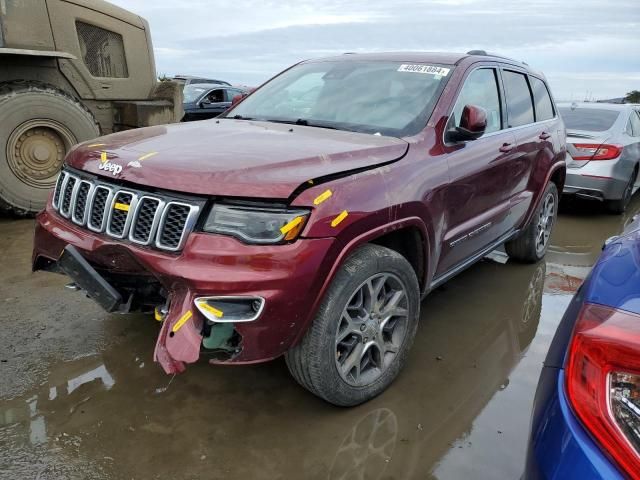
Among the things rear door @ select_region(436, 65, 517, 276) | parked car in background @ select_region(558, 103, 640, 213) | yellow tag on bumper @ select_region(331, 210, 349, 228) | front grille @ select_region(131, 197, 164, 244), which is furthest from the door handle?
parked car in background @ select_region(558, 103, 640, 213)

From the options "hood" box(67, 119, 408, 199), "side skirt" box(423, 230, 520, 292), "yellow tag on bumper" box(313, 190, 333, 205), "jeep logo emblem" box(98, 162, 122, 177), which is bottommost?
"side skirt" box(423, 230, 520, 292)

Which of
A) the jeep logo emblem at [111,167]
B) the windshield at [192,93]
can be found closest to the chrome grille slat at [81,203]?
the jeep logo emblem at [111,167]

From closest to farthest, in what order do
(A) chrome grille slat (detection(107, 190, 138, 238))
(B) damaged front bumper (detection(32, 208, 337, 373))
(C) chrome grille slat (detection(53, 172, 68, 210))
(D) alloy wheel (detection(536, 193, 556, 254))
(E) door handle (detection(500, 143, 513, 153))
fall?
(B) damaged front bumper (detection(32, 208, 337, 373)) → (A) chrome grille slat (detection(107, 190, 138, 238)) → (C) chrome grille slat (detection(53, 172, 68, 210)) → (E) door handle (detection(500, 143, 513, 153)) → (D) alloy wheel (detection(536, 193, 556, 254))

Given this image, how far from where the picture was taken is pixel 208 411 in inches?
106

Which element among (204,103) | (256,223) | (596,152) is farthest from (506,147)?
(204,103)

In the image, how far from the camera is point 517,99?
434 cm

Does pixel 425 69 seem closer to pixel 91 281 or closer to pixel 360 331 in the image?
pixel 360 331

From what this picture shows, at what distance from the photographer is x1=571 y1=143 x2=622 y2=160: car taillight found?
6742 millimetres

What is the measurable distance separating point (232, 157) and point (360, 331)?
1061mm

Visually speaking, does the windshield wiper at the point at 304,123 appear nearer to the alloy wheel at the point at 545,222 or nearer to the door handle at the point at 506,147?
the door handle at the point at 506,147

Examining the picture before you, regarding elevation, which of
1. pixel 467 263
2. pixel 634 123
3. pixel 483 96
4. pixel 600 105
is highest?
pixel 483 96

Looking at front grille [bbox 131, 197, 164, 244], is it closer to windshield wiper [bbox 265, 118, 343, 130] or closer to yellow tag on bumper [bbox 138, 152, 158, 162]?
yellow tag on bumper [bbox 138, 152, 158, 162]

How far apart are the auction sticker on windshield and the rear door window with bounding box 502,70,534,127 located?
3.01ft

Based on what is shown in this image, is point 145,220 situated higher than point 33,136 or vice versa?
point 145,220
